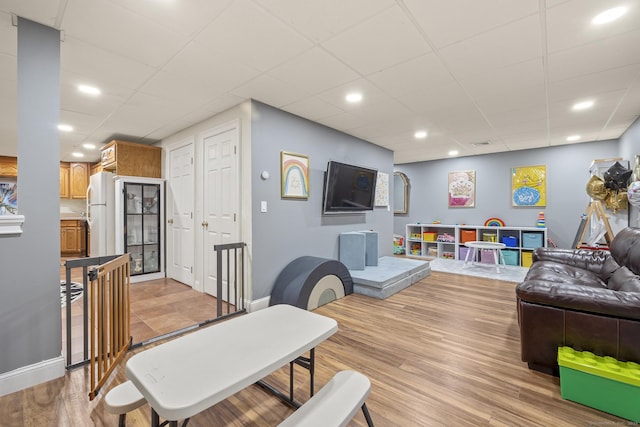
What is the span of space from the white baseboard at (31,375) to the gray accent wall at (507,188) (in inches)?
267

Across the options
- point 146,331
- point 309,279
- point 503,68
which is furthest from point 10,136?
point 503,68

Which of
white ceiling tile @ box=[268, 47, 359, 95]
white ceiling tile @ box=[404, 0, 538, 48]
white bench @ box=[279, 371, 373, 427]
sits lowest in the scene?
white bench @ box=[279, 371, 373, 427]

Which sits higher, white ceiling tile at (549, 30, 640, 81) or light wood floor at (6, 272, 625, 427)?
white ceiling tile at (549, 30, 640, 81)

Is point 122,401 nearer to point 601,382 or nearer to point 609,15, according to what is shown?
point 601,382

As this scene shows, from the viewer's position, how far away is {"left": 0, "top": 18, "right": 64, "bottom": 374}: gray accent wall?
1.79 meters

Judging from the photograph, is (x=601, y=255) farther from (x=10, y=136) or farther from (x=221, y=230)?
(x=10, y=136)

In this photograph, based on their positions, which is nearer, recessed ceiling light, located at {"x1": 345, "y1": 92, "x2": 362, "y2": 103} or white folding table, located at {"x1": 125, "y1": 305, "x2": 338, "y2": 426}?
white folding table, located at {"x1": 125, "y1": 305, "x2": 338, "y2": 426}

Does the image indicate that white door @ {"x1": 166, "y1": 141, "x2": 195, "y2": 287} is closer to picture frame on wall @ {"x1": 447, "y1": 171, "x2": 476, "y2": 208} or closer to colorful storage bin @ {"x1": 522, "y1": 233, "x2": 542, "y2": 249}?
picture frame on wall @ {"x1": 447, "y1": 171, "x2": 476, "y2": 208}

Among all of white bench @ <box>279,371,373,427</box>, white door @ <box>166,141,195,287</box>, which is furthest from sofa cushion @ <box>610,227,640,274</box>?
white door @ <box>166,141,195,287</box>

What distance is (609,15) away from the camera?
5.94ft

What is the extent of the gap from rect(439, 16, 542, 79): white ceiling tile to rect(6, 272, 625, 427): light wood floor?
97.2 inches

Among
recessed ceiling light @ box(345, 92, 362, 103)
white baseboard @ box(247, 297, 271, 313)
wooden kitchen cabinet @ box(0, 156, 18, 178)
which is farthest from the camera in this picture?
wooden kitchen cabinet @ box(0, 156, 18, 178)

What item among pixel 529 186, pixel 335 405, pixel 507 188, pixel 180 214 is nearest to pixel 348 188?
pixel 180 214

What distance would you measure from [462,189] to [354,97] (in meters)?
4.74
